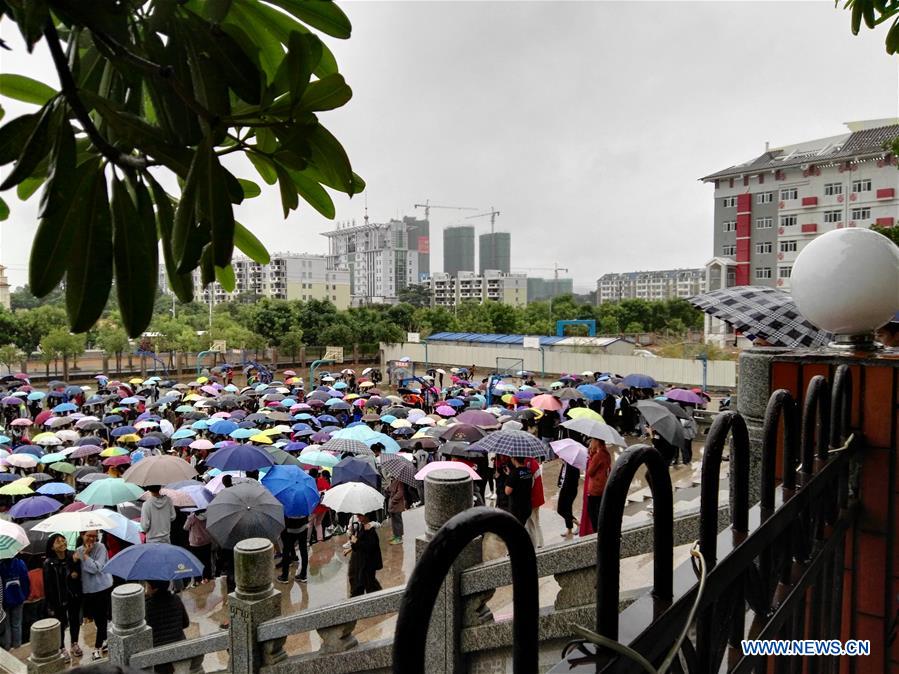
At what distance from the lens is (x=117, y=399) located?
65.8 ft

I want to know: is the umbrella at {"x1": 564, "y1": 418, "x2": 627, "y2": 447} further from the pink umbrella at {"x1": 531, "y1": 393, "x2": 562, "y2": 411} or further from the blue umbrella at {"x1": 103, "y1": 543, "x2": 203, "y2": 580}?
the blue umbrella at {"x1": 103, "y1": 543, "x2": 203, "y2": 580}

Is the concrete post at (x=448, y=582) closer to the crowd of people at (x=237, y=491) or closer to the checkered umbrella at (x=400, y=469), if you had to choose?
the crowd of people at (x=237, y=491)

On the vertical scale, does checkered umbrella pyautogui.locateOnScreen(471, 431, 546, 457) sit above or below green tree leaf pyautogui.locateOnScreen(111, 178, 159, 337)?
below

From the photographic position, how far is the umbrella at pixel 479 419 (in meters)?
13.0

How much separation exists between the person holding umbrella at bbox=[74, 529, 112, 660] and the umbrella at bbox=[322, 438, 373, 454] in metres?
4.33

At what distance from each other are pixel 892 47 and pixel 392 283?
14128 cm

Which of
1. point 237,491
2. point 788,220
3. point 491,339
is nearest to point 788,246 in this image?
point 788,220

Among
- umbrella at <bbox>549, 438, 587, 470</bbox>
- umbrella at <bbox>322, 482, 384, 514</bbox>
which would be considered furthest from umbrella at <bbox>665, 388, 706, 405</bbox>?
umbrella at <bbox>322, 482, 384, 514</bbox>

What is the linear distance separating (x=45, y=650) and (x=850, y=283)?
249 inches

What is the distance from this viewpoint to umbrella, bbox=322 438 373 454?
34.9 ft

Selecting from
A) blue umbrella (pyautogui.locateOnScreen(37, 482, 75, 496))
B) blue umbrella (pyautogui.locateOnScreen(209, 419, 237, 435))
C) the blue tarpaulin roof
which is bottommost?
blue umbrella (pyautogui.locateOnScreen(37, 482, 75, 496))

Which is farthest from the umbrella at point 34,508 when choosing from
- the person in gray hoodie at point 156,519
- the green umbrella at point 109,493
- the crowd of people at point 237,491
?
the person in gray hoodie at point 156,519

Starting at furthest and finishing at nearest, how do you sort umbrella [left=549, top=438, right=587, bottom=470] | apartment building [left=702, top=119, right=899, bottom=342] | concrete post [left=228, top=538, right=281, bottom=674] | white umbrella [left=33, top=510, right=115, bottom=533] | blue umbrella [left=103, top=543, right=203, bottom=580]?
apartment building [left=702, top=119, right=899, bottom=342] → umbrella [left=549, top=438, right=587, bottom=470] → white umbrella [left=33, top=510, right=115, bottom=533] → blue umbrella [left=103, top=543, right=203, bottom=580] → concrete post [left=228, top=538, right=281, bottom=674]

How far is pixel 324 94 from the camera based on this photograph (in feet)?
3.44
